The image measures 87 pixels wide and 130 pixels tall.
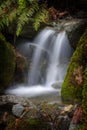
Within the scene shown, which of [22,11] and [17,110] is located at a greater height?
[22,11]

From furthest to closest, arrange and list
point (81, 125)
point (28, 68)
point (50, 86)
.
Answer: point (28, 68) → point (50, 86) → point (81, 125)

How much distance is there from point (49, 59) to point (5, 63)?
2884mm

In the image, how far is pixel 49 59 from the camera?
10195 mm

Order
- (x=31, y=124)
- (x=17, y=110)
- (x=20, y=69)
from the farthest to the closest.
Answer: (x=20, y=69), (x=17, y=110), (x=31, y=124)

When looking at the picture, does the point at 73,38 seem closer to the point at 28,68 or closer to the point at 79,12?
the point at 28,68

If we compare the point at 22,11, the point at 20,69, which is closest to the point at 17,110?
the point at 22,11

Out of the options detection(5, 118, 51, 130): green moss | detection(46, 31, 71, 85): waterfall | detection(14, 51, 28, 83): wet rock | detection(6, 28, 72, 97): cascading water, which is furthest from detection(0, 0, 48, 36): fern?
detection(46, 31, 71, 85): waterfall

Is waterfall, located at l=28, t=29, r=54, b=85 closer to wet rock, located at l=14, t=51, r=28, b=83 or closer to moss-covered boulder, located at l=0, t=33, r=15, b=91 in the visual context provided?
wet rock, located at l=14, t=51, r=28, b=83

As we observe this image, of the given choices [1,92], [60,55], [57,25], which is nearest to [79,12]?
[57,25]

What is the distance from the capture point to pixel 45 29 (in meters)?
11.1

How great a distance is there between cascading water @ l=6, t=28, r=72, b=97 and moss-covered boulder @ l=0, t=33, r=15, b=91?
806 mm

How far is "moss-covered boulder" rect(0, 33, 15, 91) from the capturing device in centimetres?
746

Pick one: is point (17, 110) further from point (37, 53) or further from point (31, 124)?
point (37, 53)

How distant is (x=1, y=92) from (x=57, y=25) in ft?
15.0
